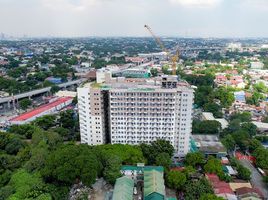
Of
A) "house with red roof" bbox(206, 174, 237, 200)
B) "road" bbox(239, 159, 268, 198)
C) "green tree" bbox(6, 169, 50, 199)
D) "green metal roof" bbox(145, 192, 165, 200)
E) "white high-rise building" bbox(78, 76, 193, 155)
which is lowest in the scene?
"road" bbox(239, 159, 268, 198)

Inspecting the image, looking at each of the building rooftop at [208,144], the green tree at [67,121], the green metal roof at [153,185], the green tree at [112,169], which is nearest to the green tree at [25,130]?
the green tree at [67,121]

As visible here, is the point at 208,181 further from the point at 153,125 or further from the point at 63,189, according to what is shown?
the point at 63,189

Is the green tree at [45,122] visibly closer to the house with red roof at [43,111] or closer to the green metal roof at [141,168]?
the house with red roof at [43,111]

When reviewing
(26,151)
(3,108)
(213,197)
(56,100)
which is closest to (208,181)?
(213,197)

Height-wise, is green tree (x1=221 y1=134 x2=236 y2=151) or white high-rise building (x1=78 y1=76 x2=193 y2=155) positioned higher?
white high-rise building (x1=78 y1=76 x2=193 y2=155)

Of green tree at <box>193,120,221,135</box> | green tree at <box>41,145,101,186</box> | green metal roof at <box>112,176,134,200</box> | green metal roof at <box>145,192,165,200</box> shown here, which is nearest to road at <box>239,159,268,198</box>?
green tree at <box>193,120,221,135</box>

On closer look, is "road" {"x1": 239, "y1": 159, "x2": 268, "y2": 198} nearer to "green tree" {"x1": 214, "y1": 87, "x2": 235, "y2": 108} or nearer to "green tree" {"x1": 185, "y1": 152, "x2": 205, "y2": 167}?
"green tree" {"x1": 185, "y1": 152, "x2": 205, "y2": 167}

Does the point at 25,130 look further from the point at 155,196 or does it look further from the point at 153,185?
the point at 155,196
